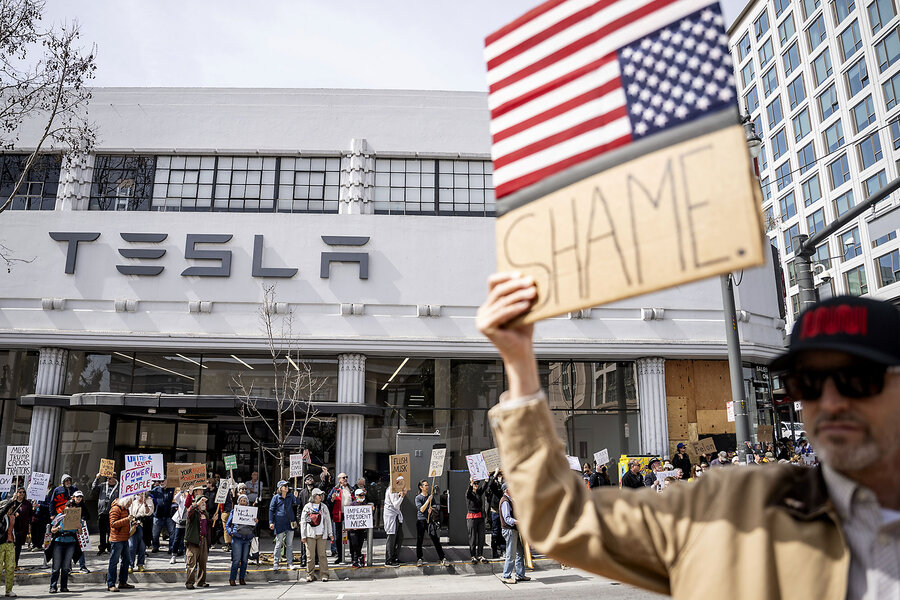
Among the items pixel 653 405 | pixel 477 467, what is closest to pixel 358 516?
pixel 477 467

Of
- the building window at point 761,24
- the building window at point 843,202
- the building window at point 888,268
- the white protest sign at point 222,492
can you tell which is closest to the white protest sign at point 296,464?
the white protest sign at point 222,492

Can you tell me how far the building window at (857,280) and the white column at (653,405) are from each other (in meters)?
34.2

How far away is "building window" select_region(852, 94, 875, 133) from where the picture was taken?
44562 millimetres

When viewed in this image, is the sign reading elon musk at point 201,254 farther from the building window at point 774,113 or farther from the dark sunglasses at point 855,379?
the building window at point 774,113

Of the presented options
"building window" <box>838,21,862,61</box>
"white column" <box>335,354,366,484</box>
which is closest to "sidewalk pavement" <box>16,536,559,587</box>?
"white column" <box>335,354,366,484</box>

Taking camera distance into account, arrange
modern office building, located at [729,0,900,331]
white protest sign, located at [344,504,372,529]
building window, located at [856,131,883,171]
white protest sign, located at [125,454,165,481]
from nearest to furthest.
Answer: white protest sign, located at [125,454,165,481] → white protest sign, located at [344,504,372,529] → modern office building, located at [729,0,900,331] → building window, located at [856,131,883,171]

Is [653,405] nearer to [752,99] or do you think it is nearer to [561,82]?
[561,82]

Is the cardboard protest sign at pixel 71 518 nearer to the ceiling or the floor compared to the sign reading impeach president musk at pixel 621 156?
nearer to the floor

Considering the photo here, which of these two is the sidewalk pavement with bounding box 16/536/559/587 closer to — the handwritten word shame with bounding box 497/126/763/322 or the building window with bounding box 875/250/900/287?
the handwritten word shame with bounding box 497/126/763/322

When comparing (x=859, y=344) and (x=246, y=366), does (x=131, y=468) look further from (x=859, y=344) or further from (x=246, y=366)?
(x=859, y=344)

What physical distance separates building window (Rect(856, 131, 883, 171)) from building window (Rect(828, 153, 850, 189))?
5.24ft

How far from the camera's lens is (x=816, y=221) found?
54.0 metres

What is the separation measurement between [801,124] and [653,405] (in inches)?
1681

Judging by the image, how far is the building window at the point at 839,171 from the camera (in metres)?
49.1
